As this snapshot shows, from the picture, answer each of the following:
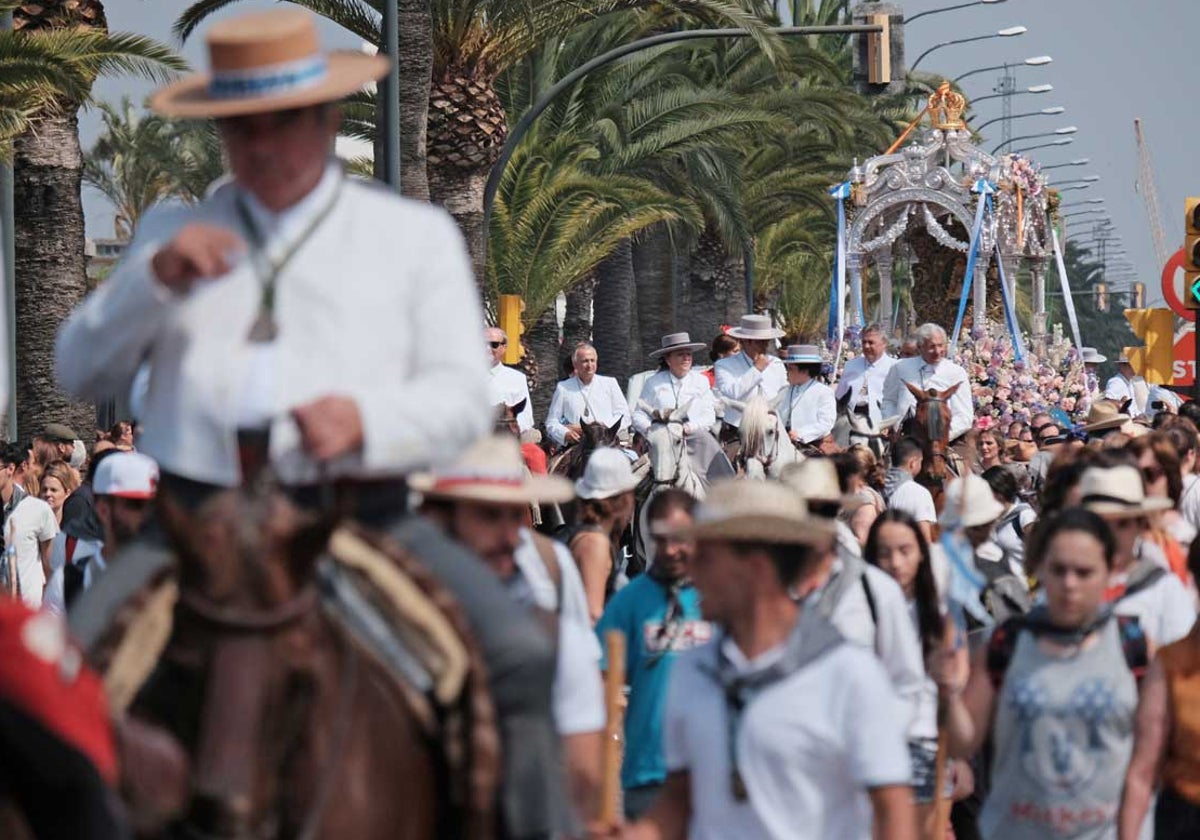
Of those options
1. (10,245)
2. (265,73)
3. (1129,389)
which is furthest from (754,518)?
(1129,389)

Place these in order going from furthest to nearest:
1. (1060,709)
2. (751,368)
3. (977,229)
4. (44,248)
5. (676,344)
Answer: (977,229)
(751,368)
(44,248)
(676,344)
(1060,709)

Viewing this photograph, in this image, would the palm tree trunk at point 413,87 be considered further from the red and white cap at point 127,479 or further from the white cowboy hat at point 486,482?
the white cowboy hat at point 486,482

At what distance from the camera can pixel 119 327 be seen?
4262mm

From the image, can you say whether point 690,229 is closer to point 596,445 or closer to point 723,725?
point 596,445

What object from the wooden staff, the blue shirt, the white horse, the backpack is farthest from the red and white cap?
the white horse

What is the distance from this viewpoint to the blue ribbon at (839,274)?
120ft

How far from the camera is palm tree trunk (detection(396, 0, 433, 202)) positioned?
2336 cm

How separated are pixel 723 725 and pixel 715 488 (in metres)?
0.74

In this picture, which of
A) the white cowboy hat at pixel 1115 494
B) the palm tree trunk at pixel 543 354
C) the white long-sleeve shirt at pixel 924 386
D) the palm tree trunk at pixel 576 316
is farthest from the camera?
the palm tree trunk at pixel 576 316

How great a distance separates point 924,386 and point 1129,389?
9.19m

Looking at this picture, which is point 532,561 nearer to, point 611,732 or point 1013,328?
point 611,732

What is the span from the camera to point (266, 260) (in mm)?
4344

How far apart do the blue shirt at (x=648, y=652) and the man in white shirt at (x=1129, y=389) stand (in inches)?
784

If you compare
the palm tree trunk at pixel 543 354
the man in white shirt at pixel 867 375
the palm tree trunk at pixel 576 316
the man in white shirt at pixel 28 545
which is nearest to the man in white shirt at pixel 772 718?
the man in white shirt at pixel 28 545
